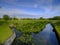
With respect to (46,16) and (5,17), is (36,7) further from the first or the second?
(5,17)

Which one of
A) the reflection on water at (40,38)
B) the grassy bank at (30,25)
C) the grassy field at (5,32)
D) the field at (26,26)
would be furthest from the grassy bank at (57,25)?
the grassy field at (5,32)

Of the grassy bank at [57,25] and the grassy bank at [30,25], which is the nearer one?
the grassy bank at [57,25]

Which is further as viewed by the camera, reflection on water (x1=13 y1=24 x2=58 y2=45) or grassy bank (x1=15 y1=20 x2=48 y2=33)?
grassy bank (x1=15 y1=20 x2=48 y2=33)

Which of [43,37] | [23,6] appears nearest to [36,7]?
[23,6]

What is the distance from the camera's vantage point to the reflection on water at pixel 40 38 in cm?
380

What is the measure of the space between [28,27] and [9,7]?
A: 88 centimetres

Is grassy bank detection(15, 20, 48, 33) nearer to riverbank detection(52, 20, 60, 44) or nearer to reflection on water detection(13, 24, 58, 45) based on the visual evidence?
reflection on water detection(13, 24, 58, 45)

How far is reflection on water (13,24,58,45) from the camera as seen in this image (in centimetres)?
380

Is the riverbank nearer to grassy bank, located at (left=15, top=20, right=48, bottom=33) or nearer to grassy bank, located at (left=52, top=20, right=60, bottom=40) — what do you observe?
grassy bank, located at (left=52, top=20, right=60, bottom=40)

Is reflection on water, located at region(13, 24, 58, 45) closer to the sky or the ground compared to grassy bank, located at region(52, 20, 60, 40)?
closer to the ground

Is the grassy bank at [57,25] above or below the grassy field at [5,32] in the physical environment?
above

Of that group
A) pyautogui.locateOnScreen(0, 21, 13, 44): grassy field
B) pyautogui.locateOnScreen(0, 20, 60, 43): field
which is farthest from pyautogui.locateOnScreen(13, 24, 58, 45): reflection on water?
pyautogui.locateOnScreen(0, 21, 13, 44): grassy field

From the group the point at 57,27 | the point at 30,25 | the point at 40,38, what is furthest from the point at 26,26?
the point at 57,27

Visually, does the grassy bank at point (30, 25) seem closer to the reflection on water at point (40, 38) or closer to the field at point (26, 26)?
the field at point (26, 26)
